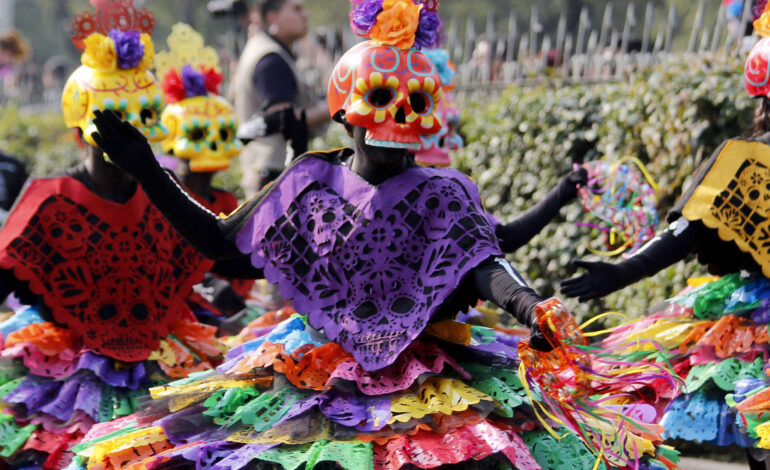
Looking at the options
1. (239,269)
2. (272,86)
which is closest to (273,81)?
(272,86)

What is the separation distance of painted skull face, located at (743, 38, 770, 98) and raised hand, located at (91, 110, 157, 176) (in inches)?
95.2

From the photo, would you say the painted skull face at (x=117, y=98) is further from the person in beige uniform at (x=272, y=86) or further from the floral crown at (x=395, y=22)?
the person in beige uniform at (x=272, y=86)

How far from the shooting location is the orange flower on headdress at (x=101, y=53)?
462 cm

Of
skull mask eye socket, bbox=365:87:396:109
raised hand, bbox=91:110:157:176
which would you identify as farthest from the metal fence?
raised hand, bbox=91:110:157:176

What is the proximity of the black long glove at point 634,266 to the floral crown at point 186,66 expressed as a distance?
3.12 meters

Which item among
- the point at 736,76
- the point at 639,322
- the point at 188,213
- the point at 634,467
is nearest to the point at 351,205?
the point at 188,213

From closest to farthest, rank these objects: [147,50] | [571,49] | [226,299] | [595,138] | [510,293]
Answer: [510,293] → [147,50] → [226,299] → [595,138] → [571,49]

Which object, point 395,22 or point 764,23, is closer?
point 395,22

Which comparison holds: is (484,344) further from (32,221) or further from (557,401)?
(32,221)

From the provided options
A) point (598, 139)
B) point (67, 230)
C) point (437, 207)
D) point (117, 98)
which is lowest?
point (598, 139)

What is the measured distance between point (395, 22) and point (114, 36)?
5.42 ft

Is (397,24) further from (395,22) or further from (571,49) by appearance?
(571,49)

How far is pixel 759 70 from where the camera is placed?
4309 mm

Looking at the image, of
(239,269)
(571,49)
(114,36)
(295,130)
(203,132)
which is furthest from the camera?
(571,49)
